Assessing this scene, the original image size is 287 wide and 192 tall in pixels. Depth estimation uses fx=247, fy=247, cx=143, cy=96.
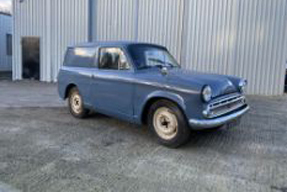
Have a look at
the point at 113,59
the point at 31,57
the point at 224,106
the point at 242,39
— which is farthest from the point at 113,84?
the point at 31,57

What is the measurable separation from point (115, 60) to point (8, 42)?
56.9 ft

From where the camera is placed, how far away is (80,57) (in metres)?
5.45

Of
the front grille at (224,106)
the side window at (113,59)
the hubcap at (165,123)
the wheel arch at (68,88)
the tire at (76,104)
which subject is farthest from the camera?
the wheel arch at (68,88)

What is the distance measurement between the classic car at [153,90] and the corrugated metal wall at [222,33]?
190 inches

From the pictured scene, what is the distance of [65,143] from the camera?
4.16m

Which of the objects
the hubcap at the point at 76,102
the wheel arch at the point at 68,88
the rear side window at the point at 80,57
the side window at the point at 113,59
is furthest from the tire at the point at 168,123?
the wheel arch at the point at 68,88

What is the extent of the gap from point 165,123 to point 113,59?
1624 mm

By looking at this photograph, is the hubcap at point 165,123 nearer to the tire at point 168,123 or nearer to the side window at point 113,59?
the tire at point 168,123

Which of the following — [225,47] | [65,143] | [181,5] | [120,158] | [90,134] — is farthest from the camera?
[181,5]

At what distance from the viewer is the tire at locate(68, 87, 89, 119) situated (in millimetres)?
5559

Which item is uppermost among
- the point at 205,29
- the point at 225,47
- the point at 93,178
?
the point at 205,29

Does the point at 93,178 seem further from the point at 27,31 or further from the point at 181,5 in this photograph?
the point at 27,31

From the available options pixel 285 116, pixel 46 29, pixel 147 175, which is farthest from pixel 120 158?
→ pixel 46 29

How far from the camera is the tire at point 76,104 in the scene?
5.56 meters
